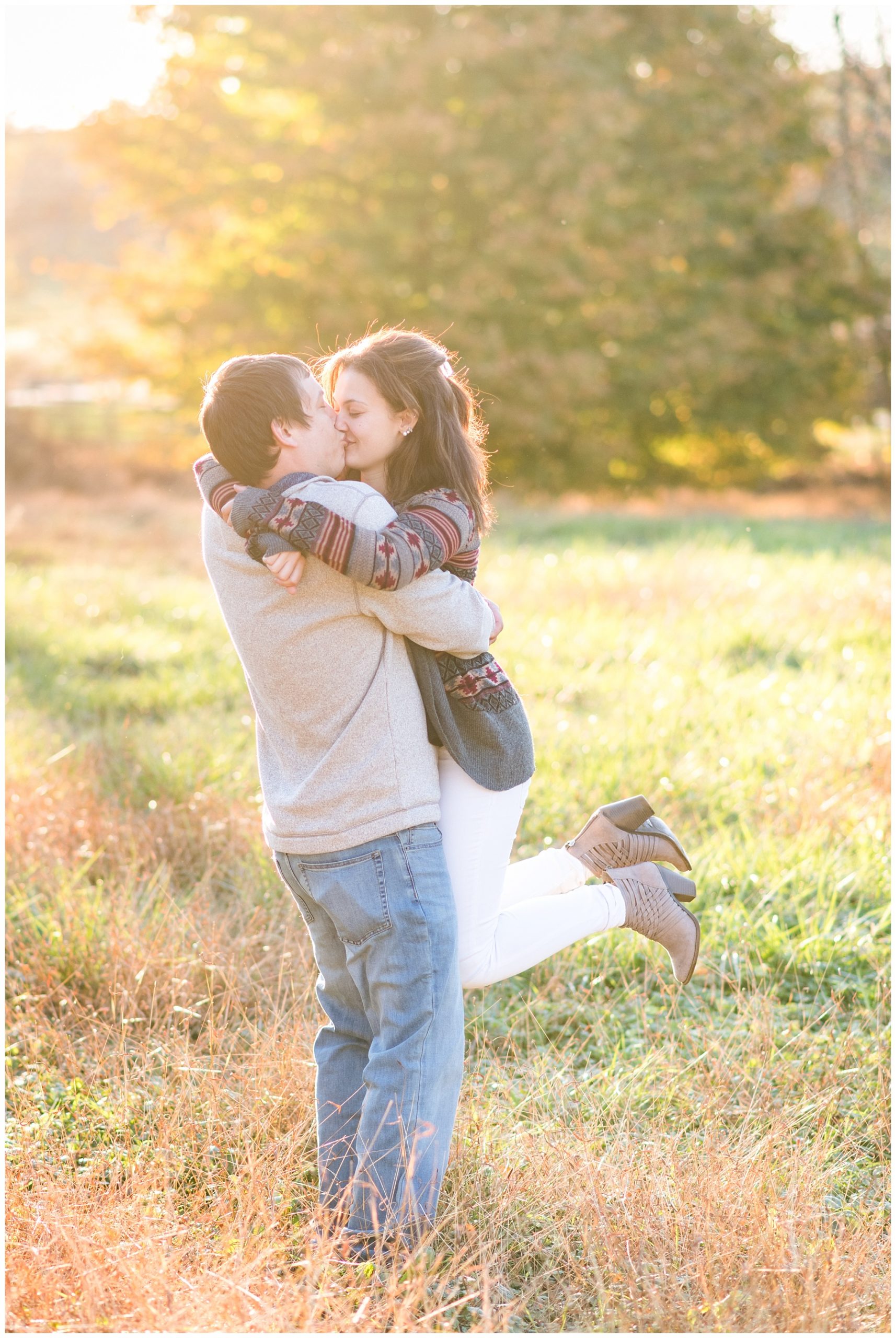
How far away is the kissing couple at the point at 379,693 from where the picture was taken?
230 centimetres

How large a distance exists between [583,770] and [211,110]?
1378cm

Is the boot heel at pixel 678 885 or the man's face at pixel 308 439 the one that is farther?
the boot heel at pixel 678 885

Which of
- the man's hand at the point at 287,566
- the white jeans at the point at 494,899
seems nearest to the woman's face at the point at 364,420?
the man's hand at the point at 287,566

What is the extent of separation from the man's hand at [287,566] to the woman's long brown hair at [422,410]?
1.09 ft

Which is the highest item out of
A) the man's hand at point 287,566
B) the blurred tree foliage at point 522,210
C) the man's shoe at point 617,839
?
the blurred tree foliage at point 522,210

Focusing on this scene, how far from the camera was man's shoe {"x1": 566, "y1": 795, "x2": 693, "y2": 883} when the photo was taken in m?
3.16

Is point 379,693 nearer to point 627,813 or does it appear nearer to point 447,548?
point 447,548

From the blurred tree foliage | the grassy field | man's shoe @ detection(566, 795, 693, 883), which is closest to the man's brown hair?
man's shoe @ detection(566, 795, 693, 883)

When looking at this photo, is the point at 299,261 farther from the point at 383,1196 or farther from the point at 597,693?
the point at 383,1196

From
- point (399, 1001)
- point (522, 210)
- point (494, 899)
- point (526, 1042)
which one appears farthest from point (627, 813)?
point (522, 210)

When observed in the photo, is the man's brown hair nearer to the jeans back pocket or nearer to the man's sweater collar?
the man's sweater collar

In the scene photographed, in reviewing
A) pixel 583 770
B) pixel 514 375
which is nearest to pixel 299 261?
pixel 514 375

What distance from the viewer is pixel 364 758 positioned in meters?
2.36

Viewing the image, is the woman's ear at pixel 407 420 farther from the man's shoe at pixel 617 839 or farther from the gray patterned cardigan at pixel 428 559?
the man's shoe at pixel 617 839
